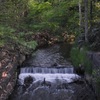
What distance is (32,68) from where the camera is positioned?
42.1 ft

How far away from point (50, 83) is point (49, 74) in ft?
3.15

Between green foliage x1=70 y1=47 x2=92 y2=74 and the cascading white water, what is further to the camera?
the cascading white water

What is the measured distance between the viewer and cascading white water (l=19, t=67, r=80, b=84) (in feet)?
38.8

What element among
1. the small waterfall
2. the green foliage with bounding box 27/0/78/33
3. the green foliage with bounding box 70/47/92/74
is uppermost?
the green foliage with bounding box 27/0/78/33

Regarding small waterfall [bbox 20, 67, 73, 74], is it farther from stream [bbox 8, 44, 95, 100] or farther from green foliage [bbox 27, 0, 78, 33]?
green foliage [bbox 27, 0, 78, 33]

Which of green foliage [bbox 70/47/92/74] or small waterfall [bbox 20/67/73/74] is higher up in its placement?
green foliage [bbox 70/47/92/74]

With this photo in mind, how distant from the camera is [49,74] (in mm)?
12305

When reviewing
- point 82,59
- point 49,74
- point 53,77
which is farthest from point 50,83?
point 82,59

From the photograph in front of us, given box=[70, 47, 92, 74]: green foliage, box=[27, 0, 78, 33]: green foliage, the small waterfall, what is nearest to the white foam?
the small waterfall

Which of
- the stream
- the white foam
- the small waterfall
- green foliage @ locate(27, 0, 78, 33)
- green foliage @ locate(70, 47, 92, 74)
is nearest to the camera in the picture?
the stream

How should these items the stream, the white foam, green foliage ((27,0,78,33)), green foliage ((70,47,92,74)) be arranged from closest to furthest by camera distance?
the stream, green foliage ((70,47,92,74)), the white foam, green foliage ((27,0,78,33))

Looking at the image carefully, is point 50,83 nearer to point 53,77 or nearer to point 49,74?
point 53,77

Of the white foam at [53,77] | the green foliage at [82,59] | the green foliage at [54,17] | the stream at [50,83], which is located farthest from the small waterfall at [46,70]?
the green foliage at [54,17]

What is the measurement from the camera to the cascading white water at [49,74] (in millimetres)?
11820
